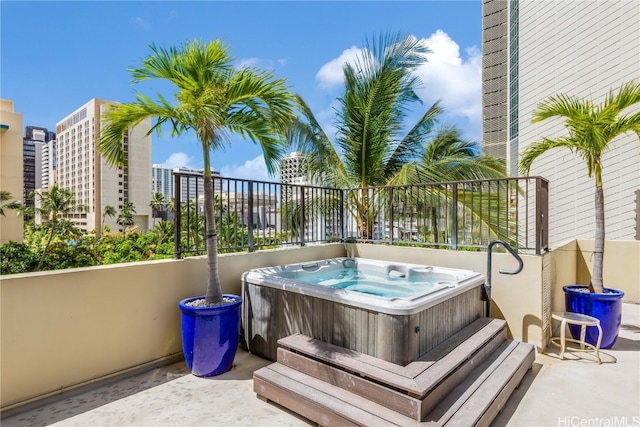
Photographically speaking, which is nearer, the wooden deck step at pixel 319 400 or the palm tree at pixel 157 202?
the wooden deck step at pixel 319 400

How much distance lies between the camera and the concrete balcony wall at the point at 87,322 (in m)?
2.36

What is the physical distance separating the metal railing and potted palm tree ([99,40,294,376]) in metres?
0.61

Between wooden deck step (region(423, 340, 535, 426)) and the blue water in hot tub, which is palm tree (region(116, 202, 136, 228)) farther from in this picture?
wooden deck step (region(423, 340, 535, 426))

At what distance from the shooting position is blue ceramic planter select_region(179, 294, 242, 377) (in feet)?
9.32

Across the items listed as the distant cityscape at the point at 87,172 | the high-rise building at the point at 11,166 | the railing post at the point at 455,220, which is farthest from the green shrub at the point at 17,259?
the distant cityscape at the point at 87,172

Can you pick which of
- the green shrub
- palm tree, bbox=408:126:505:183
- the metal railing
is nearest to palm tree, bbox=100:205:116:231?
the green shrub

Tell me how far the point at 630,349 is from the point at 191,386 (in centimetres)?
457

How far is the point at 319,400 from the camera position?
86.0 inches

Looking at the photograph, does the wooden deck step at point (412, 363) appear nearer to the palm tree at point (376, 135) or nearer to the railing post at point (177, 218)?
the railing post at point (177, 218)

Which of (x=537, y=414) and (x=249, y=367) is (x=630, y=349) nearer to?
(x=537, y=414)

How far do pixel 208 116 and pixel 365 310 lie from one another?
2.00 meters

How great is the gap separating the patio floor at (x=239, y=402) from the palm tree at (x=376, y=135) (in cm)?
346

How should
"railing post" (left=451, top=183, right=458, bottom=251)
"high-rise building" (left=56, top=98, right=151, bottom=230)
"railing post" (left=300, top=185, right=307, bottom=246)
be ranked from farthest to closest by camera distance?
1. "high-rise building" (left=56, top=98, right=151, bottom=230)
2. "railing post" (left=300, top=185, right=307, bottom=246)
3. "railing post" (left=451, top=183, right=458, bottom=251)

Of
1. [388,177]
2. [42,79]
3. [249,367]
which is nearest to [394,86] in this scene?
[388,177]
